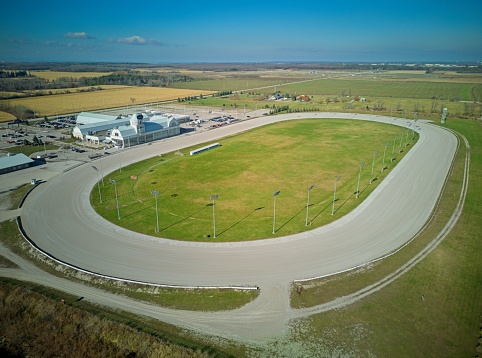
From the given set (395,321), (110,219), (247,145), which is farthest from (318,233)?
(247,145)

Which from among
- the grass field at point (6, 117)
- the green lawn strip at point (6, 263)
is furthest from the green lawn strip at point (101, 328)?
the grass field at point (6, 117)

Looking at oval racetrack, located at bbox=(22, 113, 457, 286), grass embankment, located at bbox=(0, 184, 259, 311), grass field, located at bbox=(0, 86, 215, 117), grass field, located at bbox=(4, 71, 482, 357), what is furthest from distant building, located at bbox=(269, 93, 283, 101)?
grass embankment, located at bbox=(0, 184, 259, 311)

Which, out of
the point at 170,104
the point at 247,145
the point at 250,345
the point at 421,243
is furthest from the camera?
the point at 170,104

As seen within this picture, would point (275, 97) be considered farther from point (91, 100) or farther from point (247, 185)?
point (247, 185)

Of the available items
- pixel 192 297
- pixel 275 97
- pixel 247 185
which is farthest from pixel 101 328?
pixel 275 97

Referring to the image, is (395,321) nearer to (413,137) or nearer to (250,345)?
(250,345)

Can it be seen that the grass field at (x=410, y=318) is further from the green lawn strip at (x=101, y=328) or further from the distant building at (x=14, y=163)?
the distant building at (x=14, y=163)
